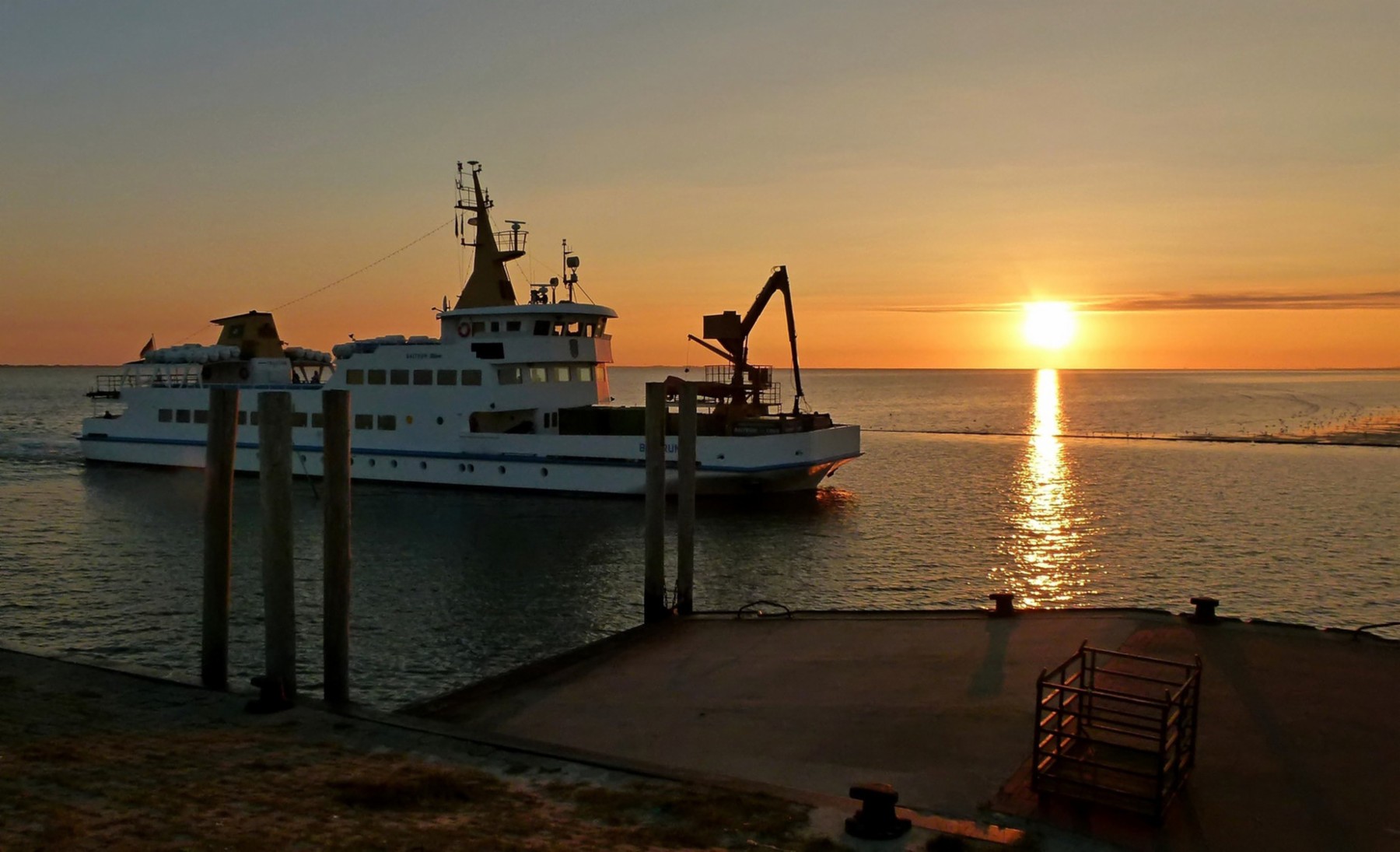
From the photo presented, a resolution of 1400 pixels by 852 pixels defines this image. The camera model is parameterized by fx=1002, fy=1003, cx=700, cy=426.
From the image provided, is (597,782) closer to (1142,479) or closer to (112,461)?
(1142,479)

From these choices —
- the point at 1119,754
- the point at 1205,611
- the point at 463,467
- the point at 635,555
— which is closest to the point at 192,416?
the point at 463,467

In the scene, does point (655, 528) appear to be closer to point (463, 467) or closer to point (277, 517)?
point (277, 517)

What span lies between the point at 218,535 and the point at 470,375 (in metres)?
25.4

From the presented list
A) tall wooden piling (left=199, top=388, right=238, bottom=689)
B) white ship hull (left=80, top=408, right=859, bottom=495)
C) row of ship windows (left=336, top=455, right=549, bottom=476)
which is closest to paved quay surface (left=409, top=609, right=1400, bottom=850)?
tall wooden piling (left=199, top=388, right=238, bottom=689)

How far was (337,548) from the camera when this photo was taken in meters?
10.6

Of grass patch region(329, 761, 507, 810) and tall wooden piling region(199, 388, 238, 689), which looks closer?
grass patch region(329, 761, 507, 810)

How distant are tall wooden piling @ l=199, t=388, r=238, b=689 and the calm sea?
9.48 ft

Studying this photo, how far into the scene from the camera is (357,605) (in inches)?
755

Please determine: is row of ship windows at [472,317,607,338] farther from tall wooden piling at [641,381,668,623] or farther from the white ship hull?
tall wooden piling at [641,381,668,623]

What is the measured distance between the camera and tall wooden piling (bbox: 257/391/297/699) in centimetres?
1011

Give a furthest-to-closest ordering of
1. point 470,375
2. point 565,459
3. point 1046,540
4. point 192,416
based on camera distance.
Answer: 1. point 192,416
2. point 470,375
3. point 565,459
4. point 1046,540

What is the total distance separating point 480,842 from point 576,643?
9991mm

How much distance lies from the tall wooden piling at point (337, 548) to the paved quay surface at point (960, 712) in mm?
1101

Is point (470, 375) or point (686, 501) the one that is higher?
point (470, 375)
